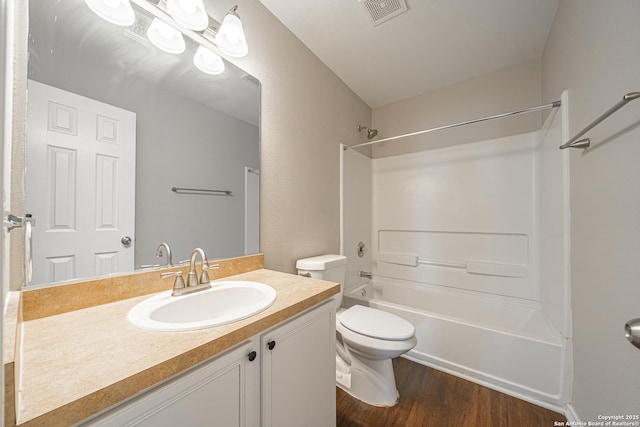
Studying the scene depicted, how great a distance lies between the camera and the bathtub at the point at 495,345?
1.32 metres

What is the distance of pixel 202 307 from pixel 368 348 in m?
0.89

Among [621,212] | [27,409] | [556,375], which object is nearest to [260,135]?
[27,409]

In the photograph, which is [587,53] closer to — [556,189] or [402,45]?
[556,189]

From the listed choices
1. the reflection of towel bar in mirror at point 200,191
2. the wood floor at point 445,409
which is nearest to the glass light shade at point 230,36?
the reflection of towel bar in mirror at point 200,191

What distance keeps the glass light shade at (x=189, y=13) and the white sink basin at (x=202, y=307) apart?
112 cm

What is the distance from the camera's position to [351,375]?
4.75ft

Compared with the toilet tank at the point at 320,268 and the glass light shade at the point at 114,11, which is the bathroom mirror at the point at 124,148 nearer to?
the glass light shade at the point at 114,11

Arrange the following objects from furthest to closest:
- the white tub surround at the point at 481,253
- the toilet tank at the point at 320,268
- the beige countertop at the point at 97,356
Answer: the toilet tank at the point at 320,268 < the white tub surround at the point at 481,253 < the beige countertop at the point at 97,356

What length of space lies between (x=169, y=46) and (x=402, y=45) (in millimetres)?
1534

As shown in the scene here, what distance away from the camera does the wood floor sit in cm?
123

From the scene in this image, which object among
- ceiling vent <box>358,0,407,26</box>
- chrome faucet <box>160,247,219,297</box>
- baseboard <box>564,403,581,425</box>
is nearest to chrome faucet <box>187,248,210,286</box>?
chrome faucet <box>160,247,219,297</box>

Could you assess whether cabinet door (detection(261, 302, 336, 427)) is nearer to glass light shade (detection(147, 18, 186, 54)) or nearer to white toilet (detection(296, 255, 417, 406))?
white toilet (detection(296, 255, 417, 406))

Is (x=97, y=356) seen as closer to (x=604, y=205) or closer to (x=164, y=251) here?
(x=164, y=251)

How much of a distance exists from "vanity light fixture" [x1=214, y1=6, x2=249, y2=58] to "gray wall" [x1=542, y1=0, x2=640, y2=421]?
150 cm
